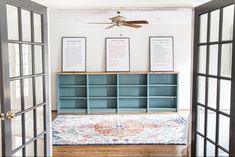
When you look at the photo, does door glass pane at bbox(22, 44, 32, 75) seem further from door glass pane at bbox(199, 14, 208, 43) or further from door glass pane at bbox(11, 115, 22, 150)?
door glass pane at bbox(199, 14, 208, 43)

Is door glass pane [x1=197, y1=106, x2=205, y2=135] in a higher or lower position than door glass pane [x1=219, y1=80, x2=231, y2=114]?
lower

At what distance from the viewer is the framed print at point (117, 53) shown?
7.04 m

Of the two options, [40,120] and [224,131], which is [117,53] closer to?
[40,120]

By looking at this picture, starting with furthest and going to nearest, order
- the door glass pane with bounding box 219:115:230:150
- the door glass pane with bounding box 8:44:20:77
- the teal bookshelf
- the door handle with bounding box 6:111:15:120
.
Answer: the teal bookshelf → the door glass pane with bounding box 219:115:230:150 → the door glass pane with bounding box 8:44:20:77 → the door handle with bounding box 6:111:15:120

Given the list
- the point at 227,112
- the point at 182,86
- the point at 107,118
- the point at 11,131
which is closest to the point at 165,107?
the point at 182,86

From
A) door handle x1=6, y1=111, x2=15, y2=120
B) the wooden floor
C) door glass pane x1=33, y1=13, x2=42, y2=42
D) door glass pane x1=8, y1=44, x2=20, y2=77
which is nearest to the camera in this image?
door handle x1=6, y1=111, x2=15, y2=120

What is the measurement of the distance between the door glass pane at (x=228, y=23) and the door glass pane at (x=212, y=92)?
1.53 feet

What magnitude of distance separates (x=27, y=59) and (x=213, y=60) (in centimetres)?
192

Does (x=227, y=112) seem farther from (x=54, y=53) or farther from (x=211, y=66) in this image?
(x=54, y=53)

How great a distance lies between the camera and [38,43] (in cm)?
288

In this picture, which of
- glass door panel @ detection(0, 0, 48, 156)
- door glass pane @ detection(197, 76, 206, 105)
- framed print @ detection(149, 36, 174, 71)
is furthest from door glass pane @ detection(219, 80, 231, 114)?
framed print @ detection(149, 36, 174, 71)

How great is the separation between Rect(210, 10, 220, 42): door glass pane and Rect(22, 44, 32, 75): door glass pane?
1908 mm

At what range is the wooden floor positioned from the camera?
399 centimetres

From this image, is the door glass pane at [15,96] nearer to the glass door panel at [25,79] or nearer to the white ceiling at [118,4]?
the glass door panel at [25,79]
